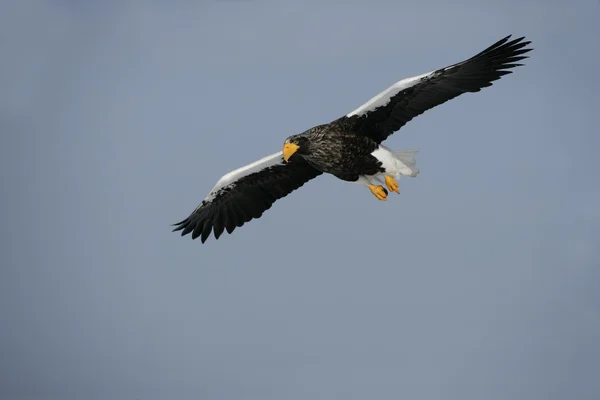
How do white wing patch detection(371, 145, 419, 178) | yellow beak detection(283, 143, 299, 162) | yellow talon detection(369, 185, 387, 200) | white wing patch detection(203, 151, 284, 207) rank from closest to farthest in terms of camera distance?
Result: yellow beak detection(283, 143, 299, 162), white wing patch detection(371, 145, 419, 178), yellow talon detection(369, 185, 387, 200), white wing patch detection(203, 151, 284, 207)

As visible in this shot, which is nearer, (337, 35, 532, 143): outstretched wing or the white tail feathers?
(337, 35, 532, 143): outstretched wing

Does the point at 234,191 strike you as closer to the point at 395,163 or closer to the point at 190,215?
the point at 190,215

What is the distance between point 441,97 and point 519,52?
3.72 feet

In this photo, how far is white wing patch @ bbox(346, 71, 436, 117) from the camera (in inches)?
514

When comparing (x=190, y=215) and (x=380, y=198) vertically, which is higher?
(x=190, y=215)

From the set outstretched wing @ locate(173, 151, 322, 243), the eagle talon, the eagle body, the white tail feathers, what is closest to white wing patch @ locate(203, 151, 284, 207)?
outstretched wing @ locate(173, 151, 322, 243)

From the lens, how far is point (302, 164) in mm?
14523

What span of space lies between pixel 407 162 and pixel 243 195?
2612mm

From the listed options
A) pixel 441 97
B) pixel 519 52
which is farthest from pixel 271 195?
pixel 519 52

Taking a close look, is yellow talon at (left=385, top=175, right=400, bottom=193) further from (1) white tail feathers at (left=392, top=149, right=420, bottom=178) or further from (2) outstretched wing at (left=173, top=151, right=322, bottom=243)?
(2) outstretched wing at (left=173, top=151, right=322, bottom=243)

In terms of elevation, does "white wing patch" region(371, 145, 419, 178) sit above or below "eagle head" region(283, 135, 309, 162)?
below

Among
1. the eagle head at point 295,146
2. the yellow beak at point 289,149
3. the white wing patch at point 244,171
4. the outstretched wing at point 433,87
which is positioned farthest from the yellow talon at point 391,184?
the white wing patch at point 244,171

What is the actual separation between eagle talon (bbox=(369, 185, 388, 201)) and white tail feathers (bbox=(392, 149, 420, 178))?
38 centimetres

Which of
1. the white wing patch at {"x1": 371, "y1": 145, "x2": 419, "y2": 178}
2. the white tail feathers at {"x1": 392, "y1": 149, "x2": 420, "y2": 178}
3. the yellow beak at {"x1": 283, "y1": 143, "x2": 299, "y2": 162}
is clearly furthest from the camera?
the white tail feathers at {"x1": 392, "y1": 149, "x2": 420, "y2": 178}
